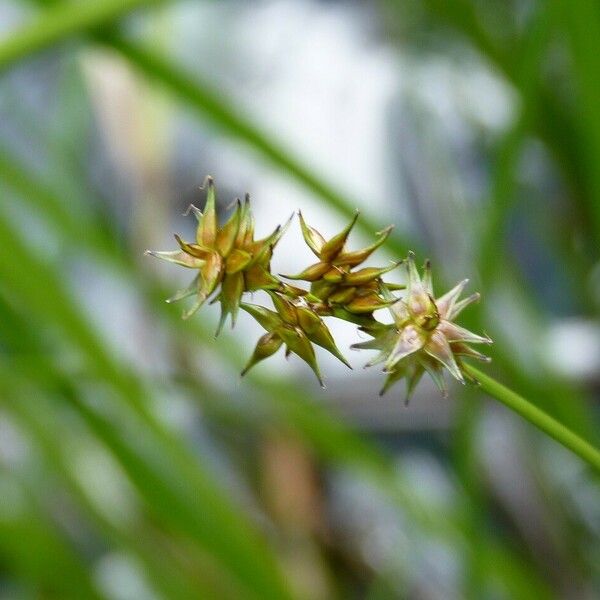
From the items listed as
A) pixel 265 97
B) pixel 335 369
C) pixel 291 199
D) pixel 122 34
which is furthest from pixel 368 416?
pixel 122 34

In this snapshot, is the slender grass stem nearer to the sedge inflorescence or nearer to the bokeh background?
the bokeh background

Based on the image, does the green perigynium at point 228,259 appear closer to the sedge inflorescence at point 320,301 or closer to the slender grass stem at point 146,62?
the sedge inflorescence at point 320,301

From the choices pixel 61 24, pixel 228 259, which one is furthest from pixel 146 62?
pixel 228 259

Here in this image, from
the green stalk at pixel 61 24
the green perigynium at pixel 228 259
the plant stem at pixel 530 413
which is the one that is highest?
the green stalk at pixel 61 24

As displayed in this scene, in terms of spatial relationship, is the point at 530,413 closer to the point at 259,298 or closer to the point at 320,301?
the point at 320,301

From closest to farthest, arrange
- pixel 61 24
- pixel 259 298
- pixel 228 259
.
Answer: pixel 228 259, pixel 61 24, pixel 259 298

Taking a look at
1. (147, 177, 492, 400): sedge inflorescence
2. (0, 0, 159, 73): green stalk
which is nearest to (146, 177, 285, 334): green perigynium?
(147, 177, 492, 400): sedge inflorescence

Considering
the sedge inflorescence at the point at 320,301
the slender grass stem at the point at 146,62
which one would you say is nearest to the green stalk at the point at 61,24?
the slender grass stem at the point at 146,62
